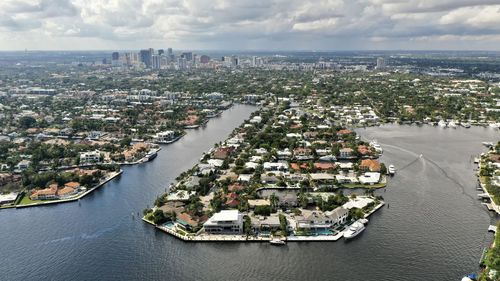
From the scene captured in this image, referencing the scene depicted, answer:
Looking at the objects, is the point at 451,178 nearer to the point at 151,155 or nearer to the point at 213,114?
the point at 151,155

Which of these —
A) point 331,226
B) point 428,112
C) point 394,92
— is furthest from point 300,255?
point 394,92

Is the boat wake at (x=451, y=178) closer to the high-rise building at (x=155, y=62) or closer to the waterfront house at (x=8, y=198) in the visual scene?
the waterfront house at (x=8, y=198)

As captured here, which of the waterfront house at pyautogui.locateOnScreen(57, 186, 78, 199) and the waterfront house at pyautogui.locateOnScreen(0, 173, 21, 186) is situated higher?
the waterfront house at pyautogui.locateOnScreen(0, 173, 21, 186)

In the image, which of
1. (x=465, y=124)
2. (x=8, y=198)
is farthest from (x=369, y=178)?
(x=465, y=124)

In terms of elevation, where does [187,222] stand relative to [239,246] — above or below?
above

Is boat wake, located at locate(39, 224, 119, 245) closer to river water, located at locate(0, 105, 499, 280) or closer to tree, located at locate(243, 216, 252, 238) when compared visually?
river water, located at locate(0, 105, 499, 280)

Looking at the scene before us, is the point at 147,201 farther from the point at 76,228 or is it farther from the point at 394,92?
the point at 394,92

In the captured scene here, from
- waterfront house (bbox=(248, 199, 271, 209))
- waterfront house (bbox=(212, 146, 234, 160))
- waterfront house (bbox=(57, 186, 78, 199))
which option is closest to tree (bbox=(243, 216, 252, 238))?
waterfront house (bbox=(248, 199, 271, 209))
